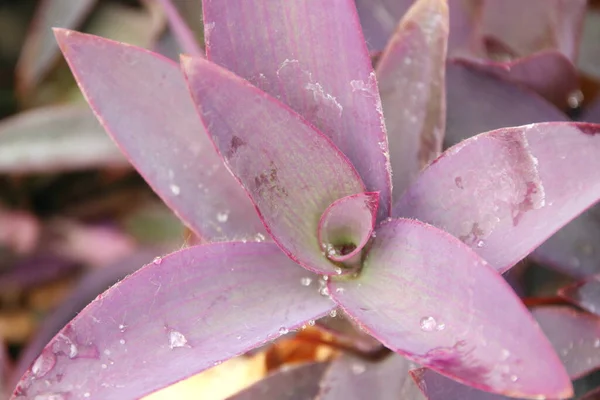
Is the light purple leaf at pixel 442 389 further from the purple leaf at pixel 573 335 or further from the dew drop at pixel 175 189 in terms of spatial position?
the dew drop at pixel 175 189

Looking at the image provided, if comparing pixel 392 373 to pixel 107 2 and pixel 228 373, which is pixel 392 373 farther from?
pixel 107 2

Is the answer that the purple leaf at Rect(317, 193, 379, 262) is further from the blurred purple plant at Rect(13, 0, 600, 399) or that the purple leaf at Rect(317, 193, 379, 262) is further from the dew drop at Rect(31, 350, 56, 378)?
the dew drop at Rect(31, 350, 56, 378)

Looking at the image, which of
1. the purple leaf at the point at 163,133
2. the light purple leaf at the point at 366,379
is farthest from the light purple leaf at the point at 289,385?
the purple leaf at the point at 163,133

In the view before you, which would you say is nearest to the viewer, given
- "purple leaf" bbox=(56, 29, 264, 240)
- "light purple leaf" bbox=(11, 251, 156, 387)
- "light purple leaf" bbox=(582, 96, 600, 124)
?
"purple leaf" bbox=(56, 29, 264, 240)

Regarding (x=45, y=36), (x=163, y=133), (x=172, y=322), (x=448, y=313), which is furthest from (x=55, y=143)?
(x=448, y=313)

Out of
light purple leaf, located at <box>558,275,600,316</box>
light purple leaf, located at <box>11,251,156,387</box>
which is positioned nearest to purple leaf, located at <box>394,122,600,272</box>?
light purple leaf, located at <box>558,275,600,316</box>

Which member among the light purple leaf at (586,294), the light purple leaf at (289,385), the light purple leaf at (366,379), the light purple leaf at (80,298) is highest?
the light purple leaf at (586,294)

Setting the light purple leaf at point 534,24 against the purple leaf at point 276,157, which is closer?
the purple leaf at point 276,157
